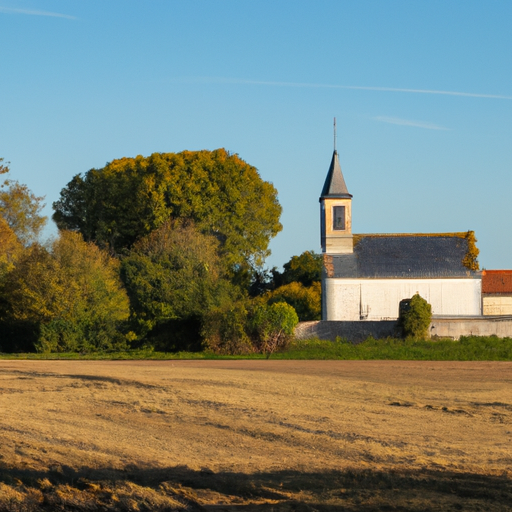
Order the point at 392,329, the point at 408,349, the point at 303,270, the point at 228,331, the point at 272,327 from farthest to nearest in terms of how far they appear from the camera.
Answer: the point at 303,270 < the point at 392,329 < the point at 228,331 < the point at 272,327 < the point at 408,349

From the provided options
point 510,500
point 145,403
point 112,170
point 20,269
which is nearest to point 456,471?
point 510,500

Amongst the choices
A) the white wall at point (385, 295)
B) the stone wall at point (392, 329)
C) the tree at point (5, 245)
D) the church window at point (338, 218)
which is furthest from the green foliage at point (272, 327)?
the church window at point (338, 218)

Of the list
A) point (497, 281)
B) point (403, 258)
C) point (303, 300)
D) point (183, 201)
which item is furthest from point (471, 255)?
point (183, 201)

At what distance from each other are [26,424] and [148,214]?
136 feet

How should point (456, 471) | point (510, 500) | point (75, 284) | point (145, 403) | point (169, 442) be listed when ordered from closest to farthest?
1. point (510, 500)
2. point (456, 471)
3. point (169, 442)
4. point (145, 403)
5. point (75, 284)

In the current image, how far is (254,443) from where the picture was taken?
12516 mm

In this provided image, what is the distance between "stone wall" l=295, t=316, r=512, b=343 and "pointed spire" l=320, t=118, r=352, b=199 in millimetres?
16727

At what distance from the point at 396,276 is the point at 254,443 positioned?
39.9 metres

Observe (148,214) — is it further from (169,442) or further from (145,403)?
(169,442)

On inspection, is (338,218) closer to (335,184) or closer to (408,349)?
(335,184)

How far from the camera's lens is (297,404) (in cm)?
1689

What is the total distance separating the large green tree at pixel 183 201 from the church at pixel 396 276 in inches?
233

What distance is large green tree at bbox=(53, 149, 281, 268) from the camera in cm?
5431

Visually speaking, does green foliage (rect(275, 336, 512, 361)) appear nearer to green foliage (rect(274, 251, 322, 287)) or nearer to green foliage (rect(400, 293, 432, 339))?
green foliage (rect(400, 293, 432, 339))
